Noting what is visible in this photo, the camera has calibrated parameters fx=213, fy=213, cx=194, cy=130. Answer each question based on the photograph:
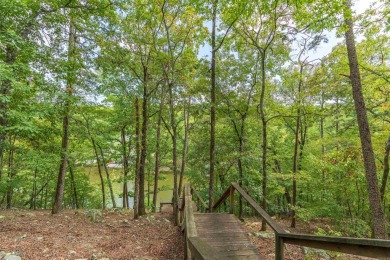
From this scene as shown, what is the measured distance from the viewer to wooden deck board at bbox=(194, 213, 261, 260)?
12.4 ft

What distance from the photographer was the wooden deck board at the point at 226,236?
379cm

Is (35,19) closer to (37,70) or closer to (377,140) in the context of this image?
(37,70)

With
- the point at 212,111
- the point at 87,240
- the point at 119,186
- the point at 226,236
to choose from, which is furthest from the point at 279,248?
the point at 119,186

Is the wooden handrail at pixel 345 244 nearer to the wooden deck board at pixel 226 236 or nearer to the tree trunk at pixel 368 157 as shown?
the wooden deck board at pixel 226 236

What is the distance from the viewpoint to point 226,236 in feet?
14.4

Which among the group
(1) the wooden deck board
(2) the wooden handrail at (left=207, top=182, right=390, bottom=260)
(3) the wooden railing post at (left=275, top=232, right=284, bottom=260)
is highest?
(2) the wooden handrail at (left=207, top=182, right=390, bottom=260)

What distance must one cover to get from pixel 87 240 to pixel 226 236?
3.38m

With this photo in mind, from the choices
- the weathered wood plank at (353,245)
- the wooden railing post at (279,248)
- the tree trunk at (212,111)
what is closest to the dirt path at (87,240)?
the tree trunk at (212,111)

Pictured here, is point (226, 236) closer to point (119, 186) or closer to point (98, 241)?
point (98, 241)

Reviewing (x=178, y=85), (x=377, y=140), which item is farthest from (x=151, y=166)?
(x=377, y=140)

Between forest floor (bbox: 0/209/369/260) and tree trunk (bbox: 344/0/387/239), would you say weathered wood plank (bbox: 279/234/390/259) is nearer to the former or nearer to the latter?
forest floor (bbox: 0/209/369/260)

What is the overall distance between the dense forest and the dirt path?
1.81 metres

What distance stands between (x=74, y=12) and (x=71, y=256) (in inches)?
246

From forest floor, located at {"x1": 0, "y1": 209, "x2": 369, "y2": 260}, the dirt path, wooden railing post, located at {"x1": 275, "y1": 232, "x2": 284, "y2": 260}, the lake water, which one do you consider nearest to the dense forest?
forest floor, located at {"x1": 0, "y1": 209, "x2": 369, "y2": 260}
